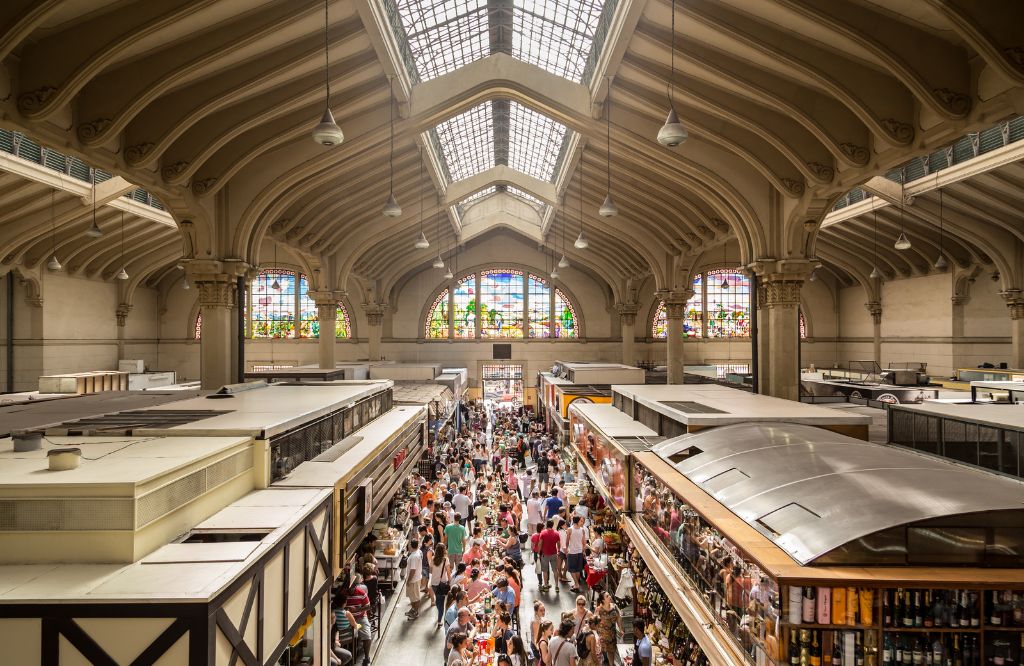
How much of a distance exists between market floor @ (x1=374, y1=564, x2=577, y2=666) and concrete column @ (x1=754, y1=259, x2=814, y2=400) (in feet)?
18.7

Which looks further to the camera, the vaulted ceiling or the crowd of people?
the vaulted ceiling

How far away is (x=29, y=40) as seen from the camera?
6.72 metres

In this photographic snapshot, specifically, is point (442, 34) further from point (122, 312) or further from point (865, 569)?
point (122, 312)

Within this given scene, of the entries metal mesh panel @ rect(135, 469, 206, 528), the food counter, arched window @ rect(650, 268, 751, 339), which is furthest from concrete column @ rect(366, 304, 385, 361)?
the food counter

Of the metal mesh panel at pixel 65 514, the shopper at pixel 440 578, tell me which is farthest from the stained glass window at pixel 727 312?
the metal mesh panel at pixel 65 514

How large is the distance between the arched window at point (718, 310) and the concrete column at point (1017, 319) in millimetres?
11584

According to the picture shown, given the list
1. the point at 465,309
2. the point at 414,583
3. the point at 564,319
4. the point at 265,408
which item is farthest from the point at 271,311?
the point at 414,583

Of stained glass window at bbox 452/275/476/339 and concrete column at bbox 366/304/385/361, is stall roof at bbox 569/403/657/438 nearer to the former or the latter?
concrete column at bbox 366/304/385/361

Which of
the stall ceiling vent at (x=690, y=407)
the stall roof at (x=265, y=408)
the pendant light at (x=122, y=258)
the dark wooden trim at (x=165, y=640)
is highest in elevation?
the pendant light at (x=122, y=258)

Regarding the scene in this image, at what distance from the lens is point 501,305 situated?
29.2 metres

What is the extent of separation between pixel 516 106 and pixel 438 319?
47.7ft

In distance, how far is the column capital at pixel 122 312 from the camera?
24.3m

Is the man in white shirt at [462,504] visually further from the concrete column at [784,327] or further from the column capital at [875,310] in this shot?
the column capital at [875,310]

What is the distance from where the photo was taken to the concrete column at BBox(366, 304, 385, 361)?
2730 cm
